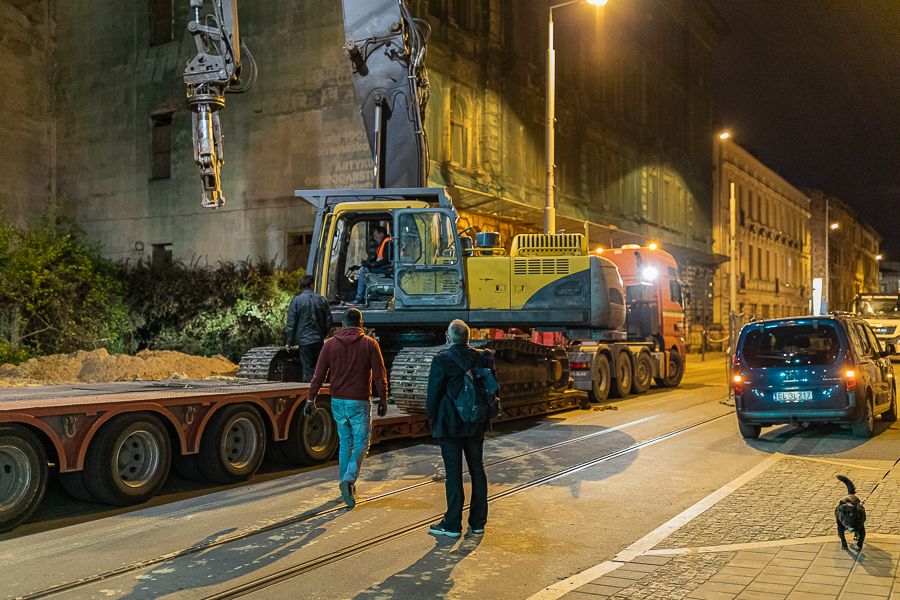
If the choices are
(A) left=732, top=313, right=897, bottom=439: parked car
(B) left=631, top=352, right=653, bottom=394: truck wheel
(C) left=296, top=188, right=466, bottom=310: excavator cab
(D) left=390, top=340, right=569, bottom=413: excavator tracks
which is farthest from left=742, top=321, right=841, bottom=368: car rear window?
(B) left=631, top=352, right=653, bottom=394: truck wheel

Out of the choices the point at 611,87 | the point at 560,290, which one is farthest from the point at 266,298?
the point at 611,87

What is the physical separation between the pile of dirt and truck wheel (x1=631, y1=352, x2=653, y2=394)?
979 centimetres

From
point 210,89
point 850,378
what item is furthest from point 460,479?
point 850,378

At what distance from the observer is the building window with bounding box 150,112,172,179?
84.9 ft

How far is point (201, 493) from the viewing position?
337 inches

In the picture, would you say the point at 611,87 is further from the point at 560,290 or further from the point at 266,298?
the point at 560,290

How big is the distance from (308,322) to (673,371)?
46.4 feet

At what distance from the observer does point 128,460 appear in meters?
8.03

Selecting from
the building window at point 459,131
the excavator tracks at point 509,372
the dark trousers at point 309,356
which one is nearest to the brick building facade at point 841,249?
the building window at point 459,131

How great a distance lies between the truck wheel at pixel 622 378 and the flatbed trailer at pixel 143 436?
31.3 ft

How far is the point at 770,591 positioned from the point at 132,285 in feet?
72.1

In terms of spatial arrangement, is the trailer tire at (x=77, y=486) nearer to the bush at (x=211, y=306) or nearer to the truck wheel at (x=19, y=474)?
the truck wheel at (x=19, y=474)

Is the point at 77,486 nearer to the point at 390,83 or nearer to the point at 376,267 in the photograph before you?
the point at 376,267

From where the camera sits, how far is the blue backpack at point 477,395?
21.5 feet
